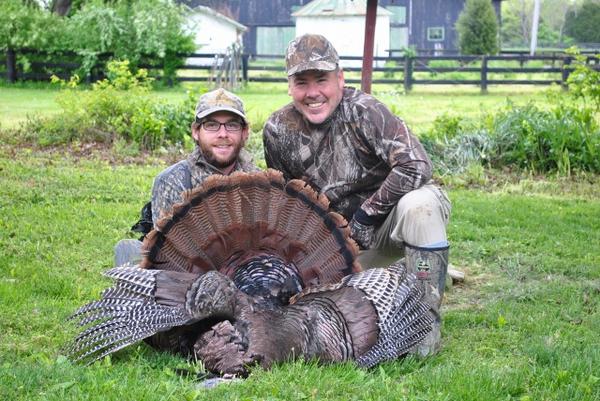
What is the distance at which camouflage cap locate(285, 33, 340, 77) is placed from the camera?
14.5 ft

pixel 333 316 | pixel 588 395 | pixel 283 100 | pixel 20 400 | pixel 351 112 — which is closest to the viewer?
pixel 20 400

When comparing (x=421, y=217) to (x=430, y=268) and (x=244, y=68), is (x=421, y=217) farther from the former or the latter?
(x=244, y=68)

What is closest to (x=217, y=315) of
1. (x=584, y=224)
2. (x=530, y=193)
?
(x=584, y=224)

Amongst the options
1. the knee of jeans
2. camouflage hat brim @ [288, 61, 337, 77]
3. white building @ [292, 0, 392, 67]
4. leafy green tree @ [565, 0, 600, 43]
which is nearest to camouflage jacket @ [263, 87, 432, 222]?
the knee of jeans

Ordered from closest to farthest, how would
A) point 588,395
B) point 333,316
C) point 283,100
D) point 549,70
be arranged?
point 588,395 < point 333,316 < point 283,100 < point 549,70

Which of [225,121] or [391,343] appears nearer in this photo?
[391,343]

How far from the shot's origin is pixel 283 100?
19609mm

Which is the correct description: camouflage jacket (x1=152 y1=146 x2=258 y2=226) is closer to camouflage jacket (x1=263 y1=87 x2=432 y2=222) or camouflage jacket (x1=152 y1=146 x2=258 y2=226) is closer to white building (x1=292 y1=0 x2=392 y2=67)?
camouflage jacket (x1=263 y1=87 x2=432 y2=222)

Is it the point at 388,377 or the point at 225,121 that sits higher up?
the point at 225,121

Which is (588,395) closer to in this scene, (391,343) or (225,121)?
(391,343)

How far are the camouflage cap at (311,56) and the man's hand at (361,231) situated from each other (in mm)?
766

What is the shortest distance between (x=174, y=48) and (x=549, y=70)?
963 centimetres

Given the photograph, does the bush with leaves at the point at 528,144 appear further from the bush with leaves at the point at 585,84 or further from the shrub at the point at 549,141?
the bush with leaves at the point at 585,84

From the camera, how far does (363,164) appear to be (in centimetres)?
464
